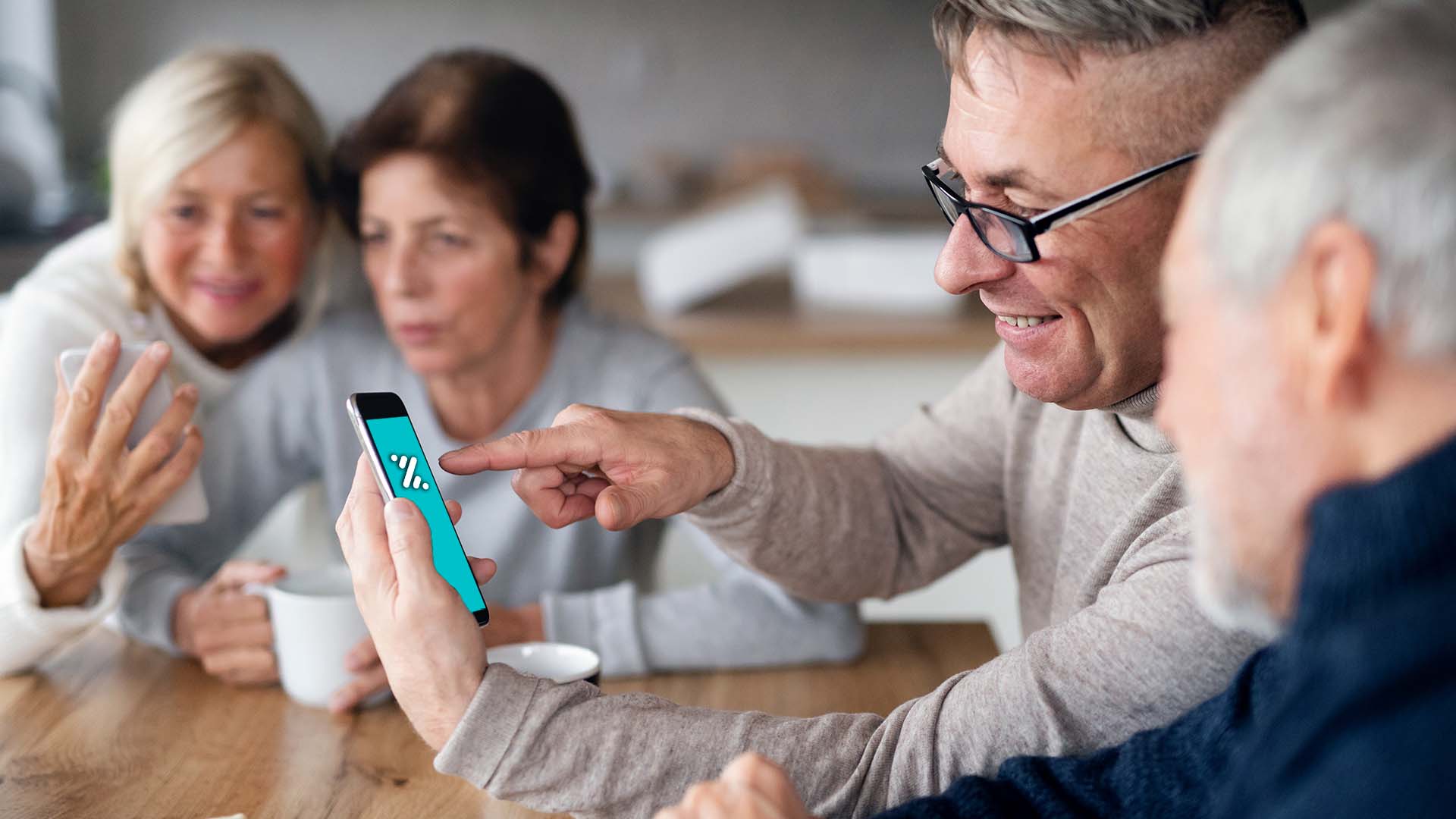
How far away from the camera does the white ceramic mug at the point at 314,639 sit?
3.64 ft

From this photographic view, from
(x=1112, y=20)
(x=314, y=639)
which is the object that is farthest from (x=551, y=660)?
(x=1112, y=20)

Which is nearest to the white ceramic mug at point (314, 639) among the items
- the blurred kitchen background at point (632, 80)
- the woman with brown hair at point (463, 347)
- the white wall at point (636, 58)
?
the woman with brown hair at point (463, 347)

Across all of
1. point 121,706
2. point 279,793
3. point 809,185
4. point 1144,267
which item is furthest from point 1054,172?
point 809,185

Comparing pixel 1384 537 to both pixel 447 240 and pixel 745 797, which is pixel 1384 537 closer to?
pixel 745 797

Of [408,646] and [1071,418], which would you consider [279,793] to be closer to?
[408,646]

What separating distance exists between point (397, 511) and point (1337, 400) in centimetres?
55

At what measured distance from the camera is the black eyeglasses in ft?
3.01

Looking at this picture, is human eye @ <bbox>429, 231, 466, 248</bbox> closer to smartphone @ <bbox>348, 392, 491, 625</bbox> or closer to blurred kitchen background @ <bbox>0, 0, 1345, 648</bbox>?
smartphone @ <bbox>348, 392, 491, 625</bbox>

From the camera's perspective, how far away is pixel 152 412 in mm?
1254

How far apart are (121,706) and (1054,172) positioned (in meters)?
0.88

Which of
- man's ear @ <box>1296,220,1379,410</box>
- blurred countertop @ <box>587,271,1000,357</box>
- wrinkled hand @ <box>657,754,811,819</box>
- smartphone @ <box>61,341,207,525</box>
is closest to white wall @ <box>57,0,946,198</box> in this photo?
blurred countertop @ <box>587,271,1000,357</box>

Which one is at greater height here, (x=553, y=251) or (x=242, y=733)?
(x=553, y=251)

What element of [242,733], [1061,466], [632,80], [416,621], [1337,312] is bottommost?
[632,80]

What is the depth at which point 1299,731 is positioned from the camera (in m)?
0.58
